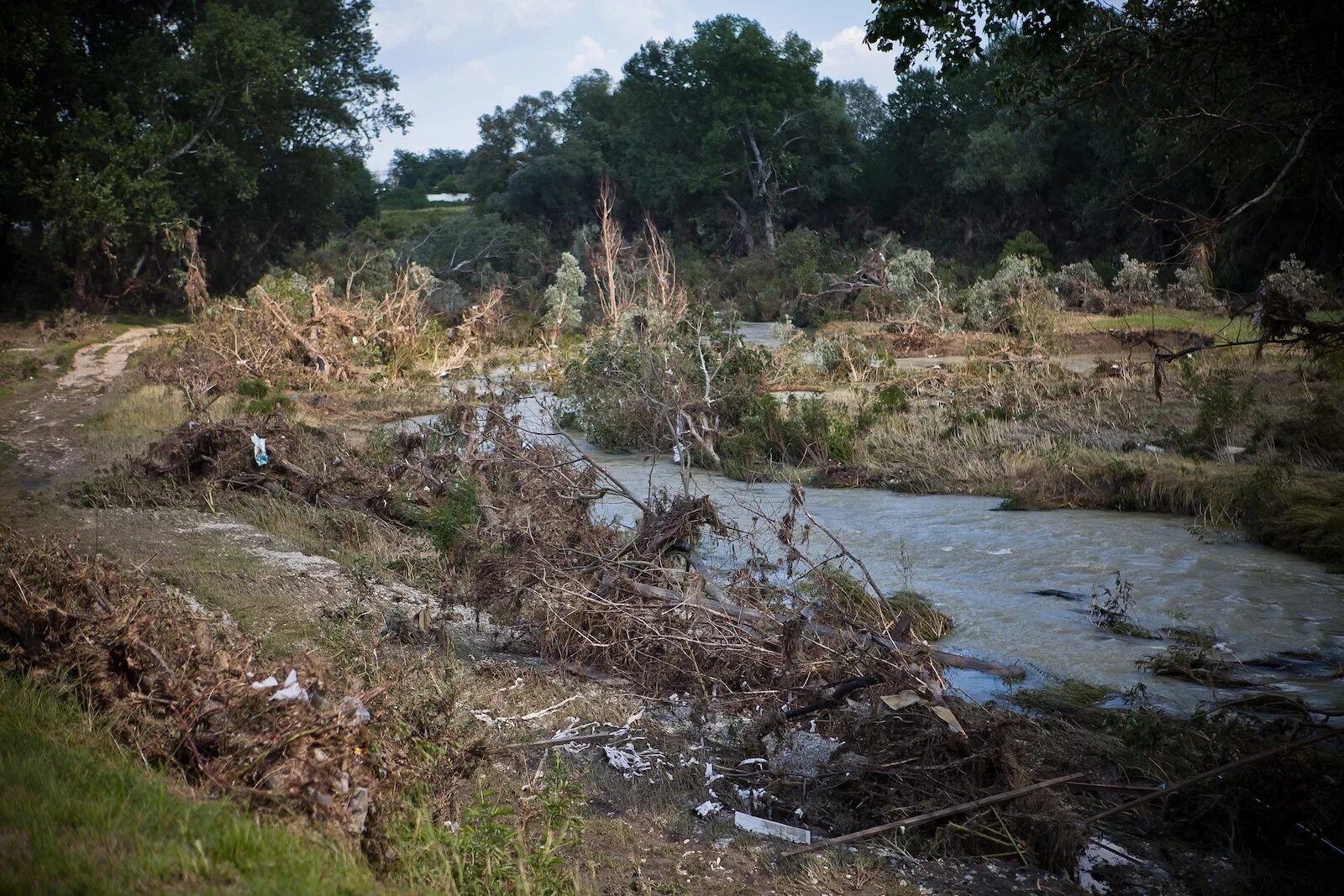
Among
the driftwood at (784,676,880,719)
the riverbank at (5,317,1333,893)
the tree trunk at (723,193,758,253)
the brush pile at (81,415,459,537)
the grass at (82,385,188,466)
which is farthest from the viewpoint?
the tree trunk at (723,193,758,253)

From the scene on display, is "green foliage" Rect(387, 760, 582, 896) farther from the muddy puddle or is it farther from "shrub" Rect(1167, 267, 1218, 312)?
"shrub" Rect(1167, 267, 1218, 312)

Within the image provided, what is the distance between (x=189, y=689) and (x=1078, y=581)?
7.30 metres

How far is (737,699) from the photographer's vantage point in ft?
20.3

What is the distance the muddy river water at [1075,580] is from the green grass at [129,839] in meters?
4.05

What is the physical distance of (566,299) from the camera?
31828 mm

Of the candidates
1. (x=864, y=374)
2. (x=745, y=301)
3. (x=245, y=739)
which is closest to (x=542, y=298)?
(x=745, y=301)

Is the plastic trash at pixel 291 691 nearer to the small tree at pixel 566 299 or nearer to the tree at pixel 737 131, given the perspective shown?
the small tree at pixel 566 299

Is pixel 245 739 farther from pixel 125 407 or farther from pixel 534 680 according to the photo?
pixel 125 407

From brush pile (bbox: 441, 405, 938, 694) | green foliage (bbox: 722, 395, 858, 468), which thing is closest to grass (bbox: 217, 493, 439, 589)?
brush pile (bbox: 441, 405, 938, 694)

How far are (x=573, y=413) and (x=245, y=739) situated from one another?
1435cm

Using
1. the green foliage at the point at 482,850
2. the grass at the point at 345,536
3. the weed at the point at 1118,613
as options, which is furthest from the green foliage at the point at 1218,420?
the green foliage at the point at 482,850

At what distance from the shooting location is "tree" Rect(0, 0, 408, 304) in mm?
27438

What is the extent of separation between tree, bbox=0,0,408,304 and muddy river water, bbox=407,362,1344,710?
846 inches

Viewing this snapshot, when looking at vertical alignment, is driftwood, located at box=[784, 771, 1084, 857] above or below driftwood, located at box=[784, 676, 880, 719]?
below
